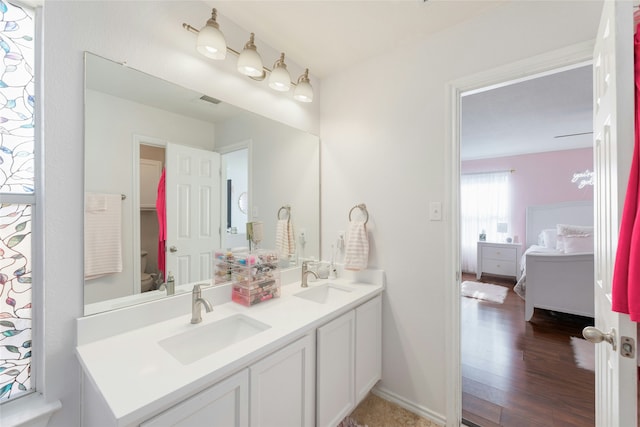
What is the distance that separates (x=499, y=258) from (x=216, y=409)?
18.6 ft

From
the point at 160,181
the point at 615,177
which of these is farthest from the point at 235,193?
the point at 615,177

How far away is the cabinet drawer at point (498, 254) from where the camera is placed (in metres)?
4.96

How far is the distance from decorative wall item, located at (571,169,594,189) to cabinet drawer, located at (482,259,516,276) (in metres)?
1.70

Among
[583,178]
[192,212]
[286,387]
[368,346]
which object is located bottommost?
[368,346]

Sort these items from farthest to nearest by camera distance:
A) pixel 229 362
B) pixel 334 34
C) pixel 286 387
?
1. pixel 334 34
2. pixel 286 387
3. pixel 229 362

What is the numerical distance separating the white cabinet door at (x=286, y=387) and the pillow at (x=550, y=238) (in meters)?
5.07

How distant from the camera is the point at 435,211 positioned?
166cm

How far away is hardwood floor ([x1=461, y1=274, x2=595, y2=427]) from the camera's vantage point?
5.56ft

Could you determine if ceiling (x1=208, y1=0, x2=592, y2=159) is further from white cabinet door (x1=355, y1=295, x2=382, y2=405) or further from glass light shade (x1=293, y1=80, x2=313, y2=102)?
white cabinet door (x1=355, y1=295, x2=382, y2=405)

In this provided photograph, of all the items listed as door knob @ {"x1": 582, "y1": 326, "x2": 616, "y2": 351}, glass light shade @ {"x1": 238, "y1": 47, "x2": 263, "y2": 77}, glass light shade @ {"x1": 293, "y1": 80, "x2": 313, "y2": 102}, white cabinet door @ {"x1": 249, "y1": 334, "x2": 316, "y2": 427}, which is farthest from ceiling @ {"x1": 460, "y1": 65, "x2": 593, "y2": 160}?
white cabinet door @ {"x1": 249, "y1": 334, "x2": 316, "y2": 427}

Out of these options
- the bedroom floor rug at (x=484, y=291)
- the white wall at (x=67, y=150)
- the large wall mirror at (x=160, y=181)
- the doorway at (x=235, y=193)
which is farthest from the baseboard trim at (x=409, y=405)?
the bedroom floor rug at (x=484, y=291)

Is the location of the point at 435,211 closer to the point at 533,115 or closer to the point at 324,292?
the point at 324,292

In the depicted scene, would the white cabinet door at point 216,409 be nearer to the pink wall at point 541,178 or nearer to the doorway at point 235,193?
the doorway at point 235,193

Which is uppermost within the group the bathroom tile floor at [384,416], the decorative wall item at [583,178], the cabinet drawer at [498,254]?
the decorative wall item at [583,178]
